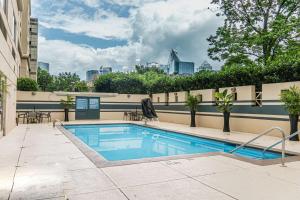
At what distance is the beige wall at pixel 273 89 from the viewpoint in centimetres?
967

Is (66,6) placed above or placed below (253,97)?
above

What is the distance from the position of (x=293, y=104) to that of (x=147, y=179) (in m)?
6.80

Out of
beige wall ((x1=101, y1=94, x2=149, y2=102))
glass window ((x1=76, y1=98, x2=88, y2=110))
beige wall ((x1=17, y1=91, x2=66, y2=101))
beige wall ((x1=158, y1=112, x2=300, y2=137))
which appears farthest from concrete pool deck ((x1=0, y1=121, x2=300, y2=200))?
beige wall ((x1=101, y1=94, x2=149, y2=102))

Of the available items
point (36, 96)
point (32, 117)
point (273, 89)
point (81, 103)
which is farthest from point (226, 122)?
point (36, 96)

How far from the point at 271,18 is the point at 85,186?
17.9 metres

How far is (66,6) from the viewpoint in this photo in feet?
61.4

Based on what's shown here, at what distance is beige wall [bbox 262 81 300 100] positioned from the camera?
381 inches

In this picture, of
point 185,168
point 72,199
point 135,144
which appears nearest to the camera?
point 72,199

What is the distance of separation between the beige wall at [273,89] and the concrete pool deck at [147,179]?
16.2ft

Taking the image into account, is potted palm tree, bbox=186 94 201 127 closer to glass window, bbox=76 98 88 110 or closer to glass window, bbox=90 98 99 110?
glass window, bbox=90 98 99 110

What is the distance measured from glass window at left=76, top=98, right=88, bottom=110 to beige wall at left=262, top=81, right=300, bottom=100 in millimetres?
12925

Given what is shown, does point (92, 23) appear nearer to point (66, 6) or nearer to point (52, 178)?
point (66, 6)

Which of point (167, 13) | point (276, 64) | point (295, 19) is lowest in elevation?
point (276, 64)

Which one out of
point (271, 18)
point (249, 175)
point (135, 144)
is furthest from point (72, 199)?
point (271, 18)
